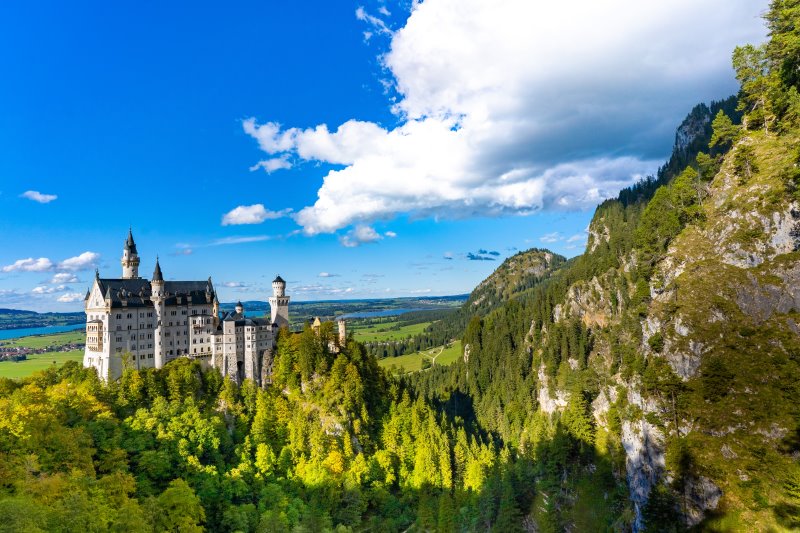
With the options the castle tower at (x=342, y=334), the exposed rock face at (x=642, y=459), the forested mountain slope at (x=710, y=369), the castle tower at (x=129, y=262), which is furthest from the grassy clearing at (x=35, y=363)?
the exposed rock face at (x=642, y=459)

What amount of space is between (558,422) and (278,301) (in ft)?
235

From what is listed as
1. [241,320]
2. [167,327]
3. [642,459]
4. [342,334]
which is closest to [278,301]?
[241,320]

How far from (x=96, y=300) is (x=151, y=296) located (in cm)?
964

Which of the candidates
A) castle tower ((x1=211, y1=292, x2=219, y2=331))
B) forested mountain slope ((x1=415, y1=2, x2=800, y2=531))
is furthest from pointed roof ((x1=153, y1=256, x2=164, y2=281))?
forested mountain slope ((x1=415, y1=2, x2=800, y2=531))

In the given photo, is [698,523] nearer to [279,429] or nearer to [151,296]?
[279,429]

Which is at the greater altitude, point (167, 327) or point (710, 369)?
point (167, 327)

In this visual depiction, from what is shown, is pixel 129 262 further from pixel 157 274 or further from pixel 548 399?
pixel 548 399

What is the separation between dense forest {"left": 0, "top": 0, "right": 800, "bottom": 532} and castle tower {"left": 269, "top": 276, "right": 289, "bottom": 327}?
451 centimetres

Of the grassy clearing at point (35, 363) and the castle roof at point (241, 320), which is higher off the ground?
the castle roof at point (241, 320)

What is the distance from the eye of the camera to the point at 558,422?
334 feet

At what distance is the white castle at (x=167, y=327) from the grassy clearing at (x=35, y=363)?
3892 cm

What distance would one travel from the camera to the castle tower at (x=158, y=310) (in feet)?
302

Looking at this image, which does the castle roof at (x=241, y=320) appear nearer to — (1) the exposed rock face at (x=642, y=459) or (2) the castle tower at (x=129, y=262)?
(2) the castle tower at (x=129, y=262)

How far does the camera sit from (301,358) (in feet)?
321
